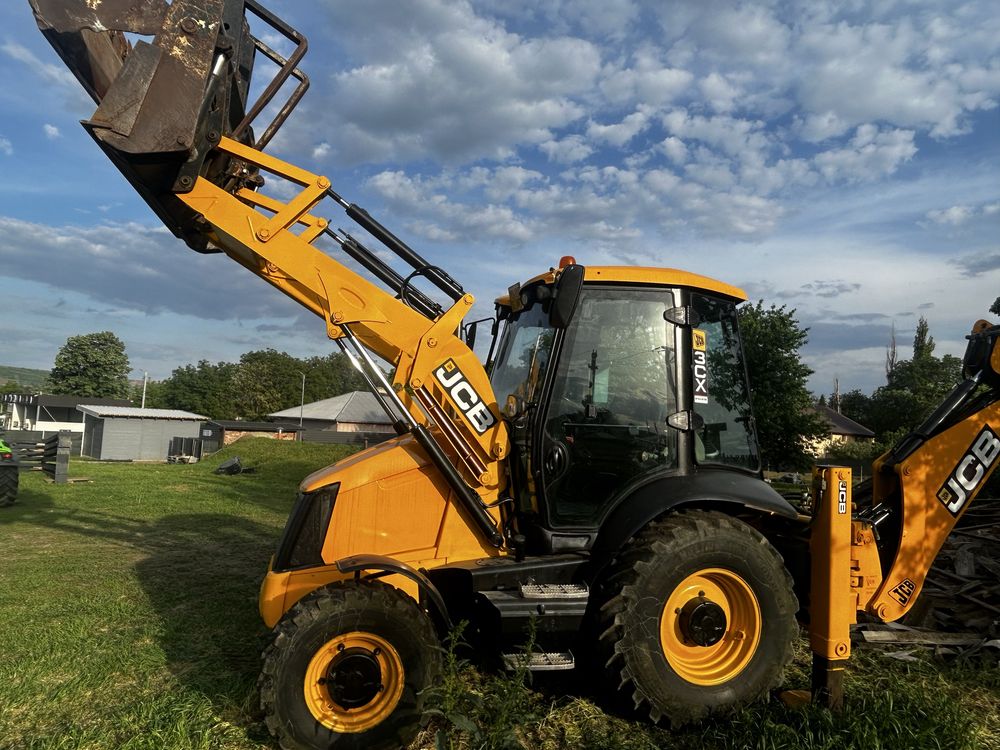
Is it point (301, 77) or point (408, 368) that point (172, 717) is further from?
point (301, 77)

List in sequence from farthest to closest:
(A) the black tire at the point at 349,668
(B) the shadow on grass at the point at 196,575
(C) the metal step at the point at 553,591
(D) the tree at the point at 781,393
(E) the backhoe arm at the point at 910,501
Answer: (D) the tree at the point at 781,393
(B) the shadow on grass at the point at 196,575
(E) the backhoe arm at the point at 910,501
(C) the metal step at the point at 553,591
(A) the black tire at the point at 349,668

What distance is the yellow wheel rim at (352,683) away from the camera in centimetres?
343

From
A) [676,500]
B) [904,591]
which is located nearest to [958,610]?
[904,591]

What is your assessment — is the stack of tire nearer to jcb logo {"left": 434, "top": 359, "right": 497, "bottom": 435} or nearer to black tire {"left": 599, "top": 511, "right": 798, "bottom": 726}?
jcb logo {"left": 434, "top": 359, "right": 497, "bottom": 435}

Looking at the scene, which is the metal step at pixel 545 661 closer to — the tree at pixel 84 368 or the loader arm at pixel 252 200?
the loader arm at pixel 252 200

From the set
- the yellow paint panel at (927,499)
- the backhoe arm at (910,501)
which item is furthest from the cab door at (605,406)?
the yellow paint panel at (927,499)

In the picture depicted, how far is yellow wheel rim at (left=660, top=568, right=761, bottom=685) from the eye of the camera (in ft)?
12.3

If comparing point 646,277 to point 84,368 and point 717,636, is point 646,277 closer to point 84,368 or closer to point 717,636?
point 717,636

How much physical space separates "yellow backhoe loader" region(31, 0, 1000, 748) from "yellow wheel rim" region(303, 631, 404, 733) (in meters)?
0.01

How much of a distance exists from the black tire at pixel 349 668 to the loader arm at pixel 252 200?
81 centimetres

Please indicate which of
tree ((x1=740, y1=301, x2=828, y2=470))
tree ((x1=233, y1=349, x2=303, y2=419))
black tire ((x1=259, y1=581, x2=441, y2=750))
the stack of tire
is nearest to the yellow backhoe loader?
black tire ((x1=259, y1=581, x2=441, y2=750))

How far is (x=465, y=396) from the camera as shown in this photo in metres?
4.14

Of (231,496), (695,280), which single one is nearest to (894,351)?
(231,496)

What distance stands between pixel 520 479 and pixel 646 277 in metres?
1.49
